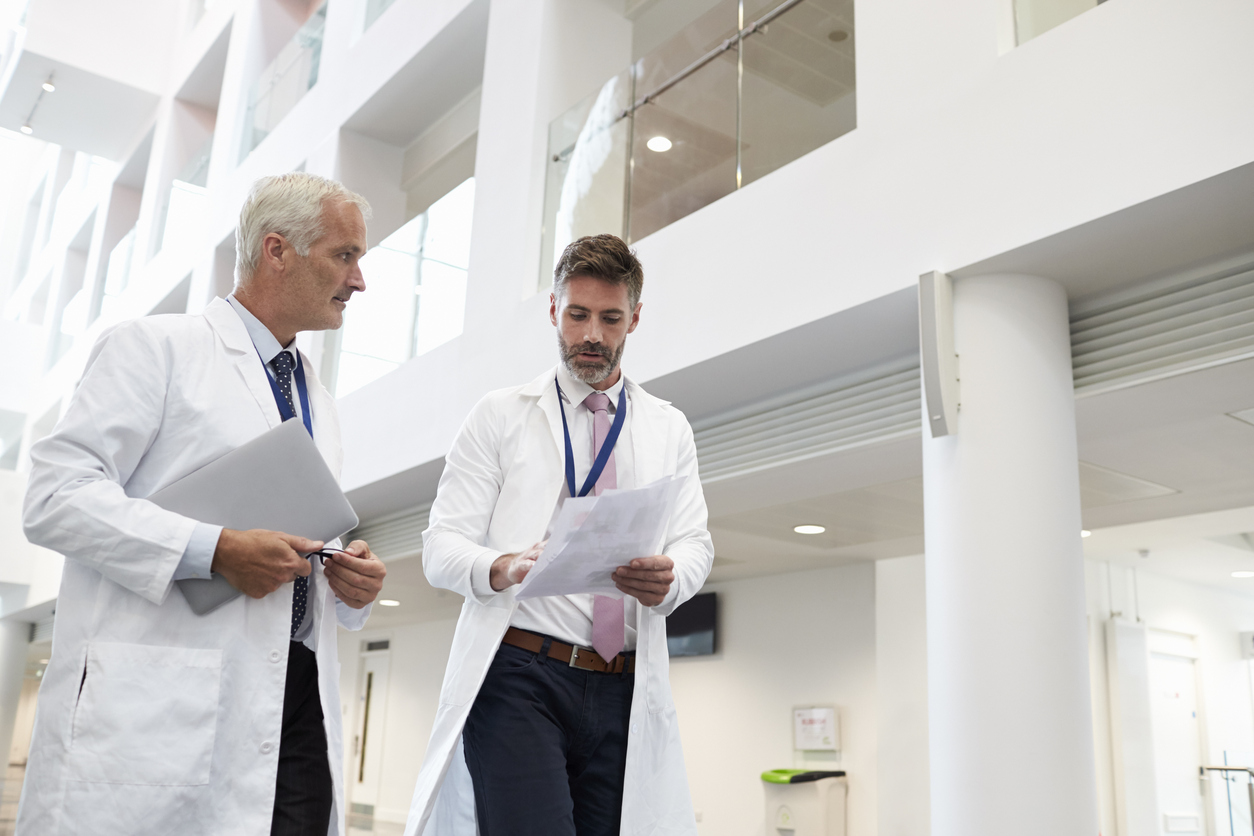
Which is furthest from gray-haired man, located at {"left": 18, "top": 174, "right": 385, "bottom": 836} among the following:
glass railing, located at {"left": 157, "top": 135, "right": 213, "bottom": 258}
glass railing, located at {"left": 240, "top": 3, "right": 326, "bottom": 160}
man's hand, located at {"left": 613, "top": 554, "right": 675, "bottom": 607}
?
glass railing, located at {"left": 157, "top": 135, "right": 213, "bottom": 258}

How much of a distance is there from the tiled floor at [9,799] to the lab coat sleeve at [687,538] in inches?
78.1

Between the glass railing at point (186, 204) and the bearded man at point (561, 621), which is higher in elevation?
the glass railing at point (186, 204)

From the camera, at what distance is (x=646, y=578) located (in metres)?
1.83

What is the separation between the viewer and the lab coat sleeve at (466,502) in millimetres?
1961

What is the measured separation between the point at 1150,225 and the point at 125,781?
2941 mm

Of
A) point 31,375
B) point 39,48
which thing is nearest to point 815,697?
point 39,48

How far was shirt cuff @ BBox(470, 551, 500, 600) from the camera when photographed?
189 centimetres

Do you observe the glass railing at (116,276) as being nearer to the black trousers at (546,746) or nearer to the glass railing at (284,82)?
the glass railing at (284,82)

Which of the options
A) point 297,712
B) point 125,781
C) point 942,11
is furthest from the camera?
point 942,11

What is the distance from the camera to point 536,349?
5.46 meters

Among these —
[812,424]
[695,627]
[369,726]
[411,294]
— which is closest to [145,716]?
[812,424]

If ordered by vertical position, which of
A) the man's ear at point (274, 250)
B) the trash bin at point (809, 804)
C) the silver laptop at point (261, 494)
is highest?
the man's ear at point (274, 250)

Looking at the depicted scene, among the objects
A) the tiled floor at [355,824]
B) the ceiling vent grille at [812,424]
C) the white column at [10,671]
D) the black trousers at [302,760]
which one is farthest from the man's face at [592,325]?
the white column at [10,671]

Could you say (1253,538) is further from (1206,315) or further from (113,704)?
(113,704)
